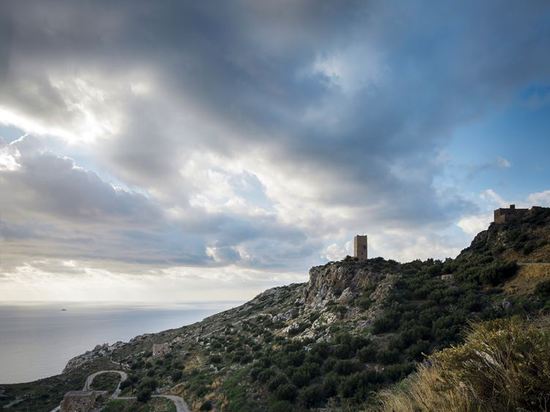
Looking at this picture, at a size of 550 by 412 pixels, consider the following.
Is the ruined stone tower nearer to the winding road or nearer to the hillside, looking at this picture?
the hillside

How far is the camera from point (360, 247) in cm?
5878

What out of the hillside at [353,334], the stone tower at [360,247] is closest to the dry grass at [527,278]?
the hillside at [353,334]

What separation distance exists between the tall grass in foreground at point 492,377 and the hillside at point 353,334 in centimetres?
314

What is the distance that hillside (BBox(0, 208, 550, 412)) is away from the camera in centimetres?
2053

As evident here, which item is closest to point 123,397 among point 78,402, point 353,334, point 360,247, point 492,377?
point 78,402

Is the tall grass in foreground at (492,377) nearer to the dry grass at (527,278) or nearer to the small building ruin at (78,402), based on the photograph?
the dry grass at (527,278)

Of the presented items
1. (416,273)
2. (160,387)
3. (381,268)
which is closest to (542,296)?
(416,273)

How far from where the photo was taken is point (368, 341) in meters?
24.6

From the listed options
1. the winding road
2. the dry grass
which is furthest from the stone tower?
the winding road

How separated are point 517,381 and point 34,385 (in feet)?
240

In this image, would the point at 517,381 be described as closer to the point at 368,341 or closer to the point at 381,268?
the point at 368,341

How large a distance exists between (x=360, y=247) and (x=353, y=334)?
107ft

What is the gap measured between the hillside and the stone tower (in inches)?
196

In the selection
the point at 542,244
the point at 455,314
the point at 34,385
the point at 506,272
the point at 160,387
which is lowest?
the point at 34,385
